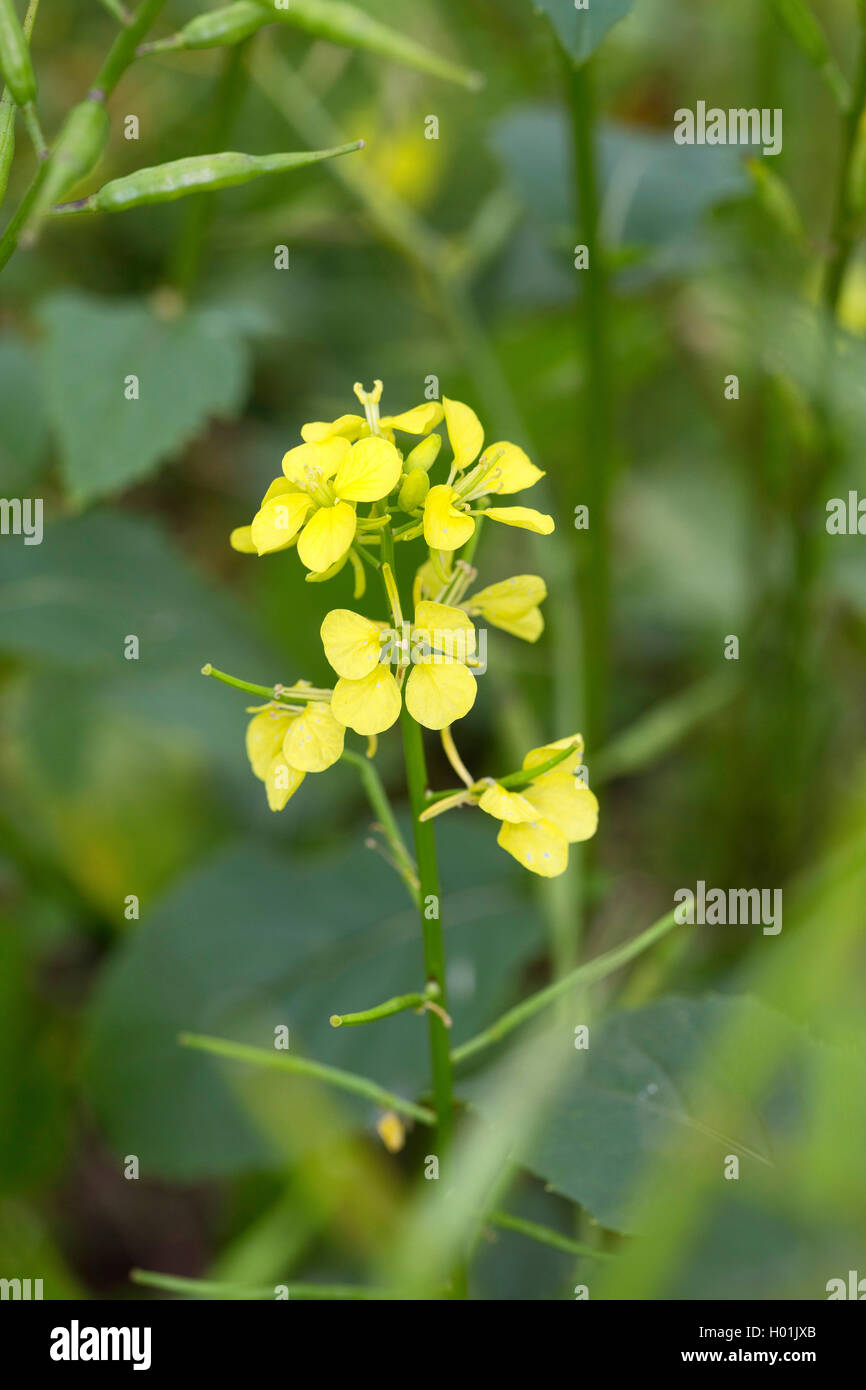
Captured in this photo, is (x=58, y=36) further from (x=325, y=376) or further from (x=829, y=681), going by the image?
(x=829, y=681)

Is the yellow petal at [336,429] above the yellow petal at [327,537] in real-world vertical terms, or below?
above

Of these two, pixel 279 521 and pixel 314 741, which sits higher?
pixel 279 521

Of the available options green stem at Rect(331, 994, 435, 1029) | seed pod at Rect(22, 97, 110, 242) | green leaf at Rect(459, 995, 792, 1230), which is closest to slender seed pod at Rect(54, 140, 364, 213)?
seed pod at Rect(22, 97, 110, 242)

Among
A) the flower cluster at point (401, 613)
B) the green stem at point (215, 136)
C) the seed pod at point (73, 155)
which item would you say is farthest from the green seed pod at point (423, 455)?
the green stem at point (215, 136)

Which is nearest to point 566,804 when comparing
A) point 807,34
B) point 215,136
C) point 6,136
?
point 6,136

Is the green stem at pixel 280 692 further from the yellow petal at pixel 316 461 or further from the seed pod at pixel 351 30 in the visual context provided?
the seed pod at pixel 351 30

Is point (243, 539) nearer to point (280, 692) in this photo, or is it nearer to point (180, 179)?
point (280, 692)

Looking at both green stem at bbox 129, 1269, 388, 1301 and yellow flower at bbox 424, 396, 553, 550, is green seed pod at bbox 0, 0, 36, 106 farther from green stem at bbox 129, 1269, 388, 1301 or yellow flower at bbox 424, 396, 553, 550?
green stem at bbox 129, 1269, 388, 1301
